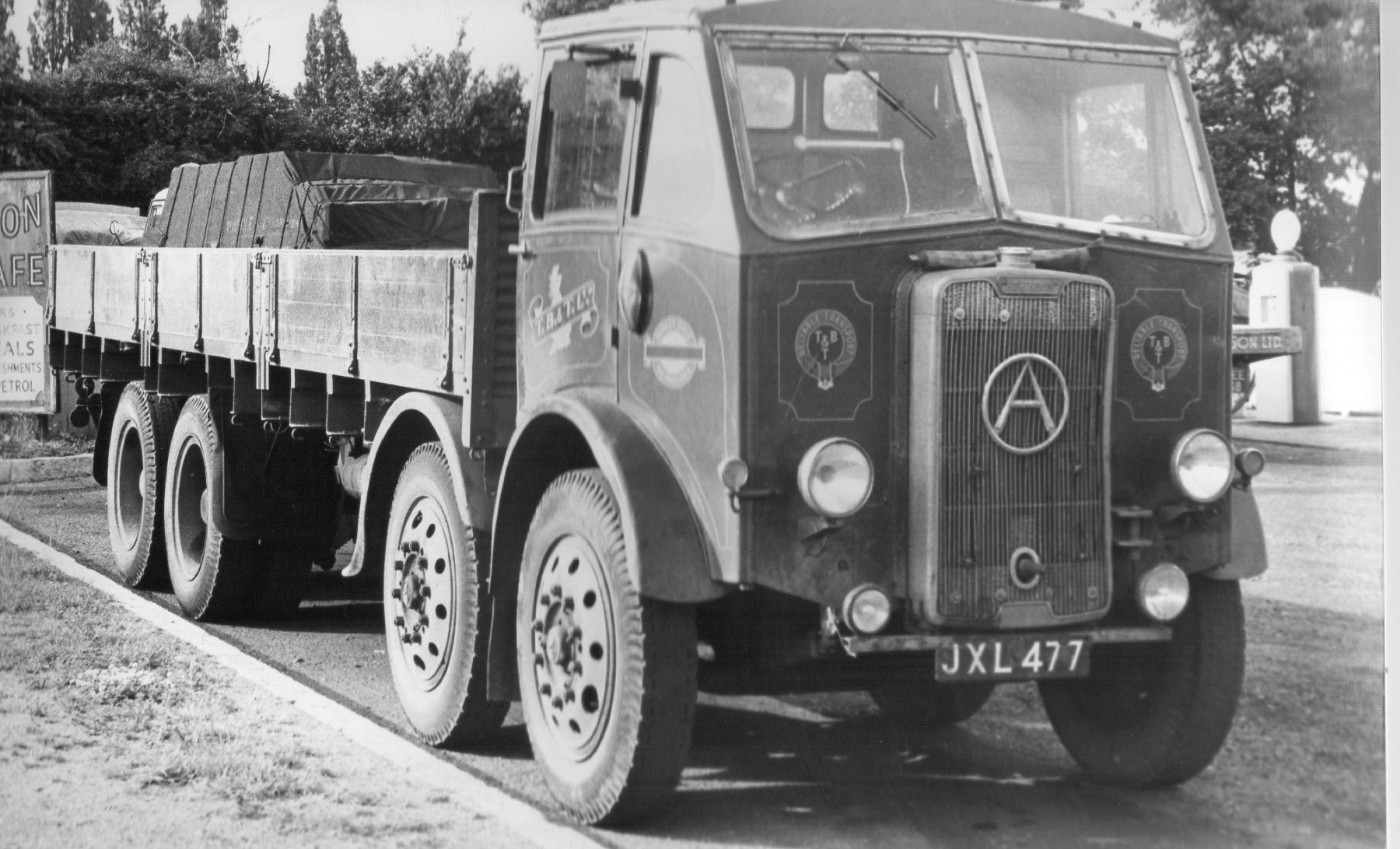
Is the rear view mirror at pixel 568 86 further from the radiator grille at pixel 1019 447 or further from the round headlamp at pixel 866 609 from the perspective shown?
the round headlamp at pixel 866 609

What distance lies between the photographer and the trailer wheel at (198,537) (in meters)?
7.95

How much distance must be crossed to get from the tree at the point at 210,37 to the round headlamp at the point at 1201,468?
3.45 meters

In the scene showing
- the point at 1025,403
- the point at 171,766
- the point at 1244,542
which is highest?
the point at 1025,403

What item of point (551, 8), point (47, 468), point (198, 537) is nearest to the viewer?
point (551, 8)

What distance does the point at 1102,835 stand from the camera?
4562mm

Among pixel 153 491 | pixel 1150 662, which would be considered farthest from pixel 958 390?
pixel 153 491

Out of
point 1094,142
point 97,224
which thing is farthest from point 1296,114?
point 97,224

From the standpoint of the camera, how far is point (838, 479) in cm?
427

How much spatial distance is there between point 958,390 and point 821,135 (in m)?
0.77

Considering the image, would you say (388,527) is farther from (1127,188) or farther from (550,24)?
(1127,188)

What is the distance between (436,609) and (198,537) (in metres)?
3.06

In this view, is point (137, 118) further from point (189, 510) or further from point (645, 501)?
point (645, 501)

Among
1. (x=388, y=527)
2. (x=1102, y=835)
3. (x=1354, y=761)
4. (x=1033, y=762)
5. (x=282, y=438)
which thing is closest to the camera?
(x=1102, y=835)

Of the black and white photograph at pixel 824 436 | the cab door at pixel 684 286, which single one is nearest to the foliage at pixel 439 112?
the black and white photograph at pixel 824 436
